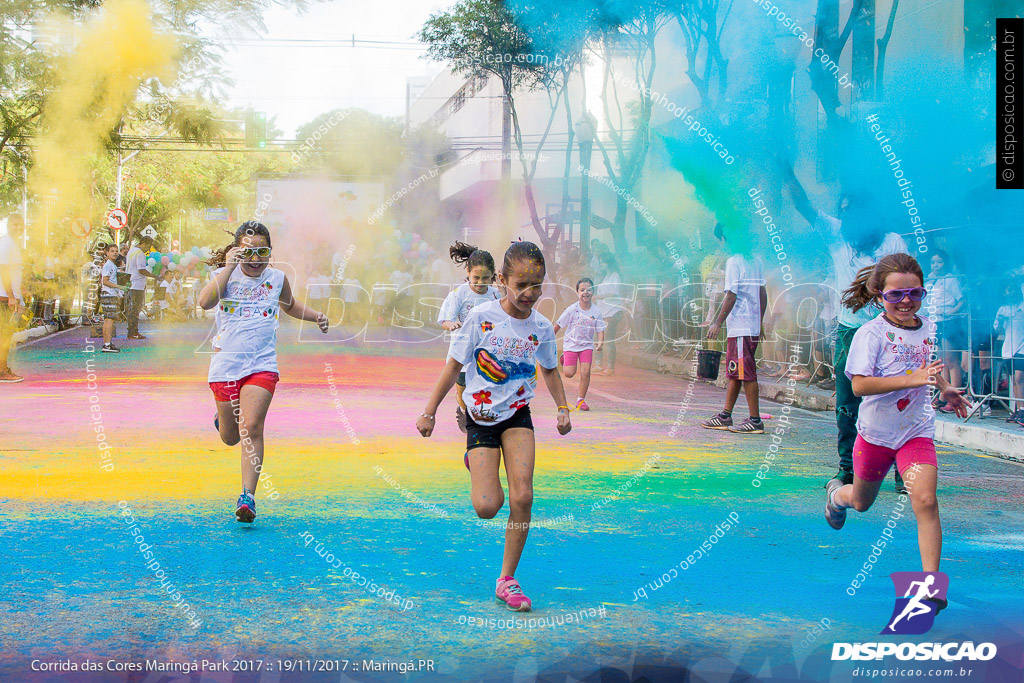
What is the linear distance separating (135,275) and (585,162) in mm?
10639

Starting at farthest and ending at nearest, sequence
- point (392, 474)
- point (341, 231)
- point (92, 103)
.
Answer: point (341, 231)
point (92, 103)
point (392, 474)

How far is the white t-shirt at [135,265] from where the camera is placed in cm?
1808

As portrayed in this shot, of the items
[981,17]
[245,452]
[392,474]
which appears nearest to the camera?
[245,452]

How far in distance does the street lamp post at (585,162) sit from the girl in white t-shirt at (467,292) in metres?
13.3

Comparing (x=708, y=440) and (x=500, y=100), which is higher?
(x=500, y=100)

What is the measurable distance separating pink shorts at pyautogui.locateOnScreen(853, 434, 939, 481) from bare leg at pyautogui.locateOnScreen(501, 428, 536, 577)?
4.90 feet

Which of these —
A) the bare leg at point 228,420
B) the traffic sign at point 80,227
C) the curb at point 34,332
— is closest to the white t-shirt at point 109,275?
the traffic sign at point 80,227

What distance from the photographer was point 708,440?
8789 millimetres

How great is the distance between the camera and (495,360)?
429 cm

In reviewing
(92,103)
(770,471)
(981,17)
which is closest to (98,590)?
(770,471)

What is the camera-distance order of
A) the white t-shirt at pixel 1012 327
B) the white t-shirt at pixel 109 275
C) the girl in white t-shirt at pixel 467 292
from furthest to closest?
1. the white t-shirt at pixel 109 275
2. the white t-shirt at pixel 1012 327
3. the girl in white t-shirt at pixel 467 292

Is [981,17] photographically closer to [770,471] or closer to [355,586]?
[770,471]

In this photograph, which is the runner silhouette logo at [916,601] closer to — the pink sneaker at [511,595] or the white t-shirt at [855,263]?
the pink sneaker at [511,595]

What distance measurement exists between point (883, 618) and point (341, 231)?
18938 mm
